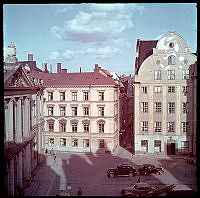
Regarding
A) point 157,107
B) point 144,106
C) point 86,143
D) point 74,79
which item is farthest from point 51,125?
point 157,107

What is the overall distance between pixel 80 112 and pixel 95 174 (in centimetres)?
568

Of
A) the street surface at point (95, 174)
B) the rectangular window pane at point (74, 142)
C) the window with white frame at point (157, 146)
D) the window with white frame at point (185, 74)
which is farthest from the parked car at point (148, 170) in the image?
the window with white frame at point (185, 74)

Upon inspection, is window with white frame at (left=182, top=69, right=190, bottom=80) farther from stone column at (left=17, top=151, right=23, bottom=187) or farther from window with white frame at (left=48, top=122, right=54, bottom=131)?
stone column at (left=17, top=151, right=23, bottom=187)

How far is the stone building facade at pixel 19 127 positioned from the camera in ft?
28.4

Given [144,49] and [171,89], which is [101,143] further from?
[144,49]

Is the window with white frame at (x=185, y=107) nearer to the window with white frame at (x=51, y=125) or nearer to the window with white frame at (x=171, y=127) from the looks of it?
the window with white frame at (x=171, y=127)

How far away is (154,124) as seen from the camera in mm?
16625

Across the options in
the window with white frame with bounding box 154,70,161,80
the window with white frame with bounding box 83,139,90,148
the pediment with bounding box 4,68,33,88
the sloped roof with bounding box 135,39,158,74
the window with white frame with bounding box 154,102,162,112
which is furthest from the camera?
the sloped roof with bounding box 135,39,158,74

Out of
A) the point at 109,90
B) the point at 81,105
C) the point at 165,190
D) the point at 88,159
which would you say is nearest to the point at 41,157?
the point at 88,159

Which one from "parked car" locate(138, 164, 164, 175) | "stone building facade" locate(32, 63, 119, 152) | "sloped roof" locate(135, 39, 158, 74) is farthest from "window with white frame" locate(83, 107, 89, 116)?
"parked car" locate(138, 164, 164, 175)

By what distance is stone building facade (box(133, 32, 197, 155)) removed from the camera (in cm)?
1591

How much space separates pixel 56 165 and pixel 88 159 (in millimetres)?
1964

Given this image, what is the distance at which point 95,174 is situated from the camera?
12.2m

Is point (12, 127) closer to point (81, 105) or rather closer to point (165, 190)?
point (165, 190)
